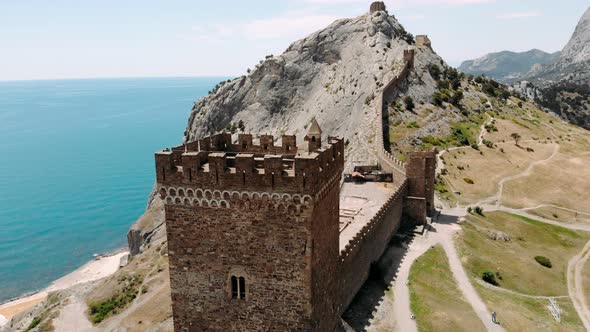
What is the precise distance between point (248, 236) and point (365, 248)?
16.2 metres

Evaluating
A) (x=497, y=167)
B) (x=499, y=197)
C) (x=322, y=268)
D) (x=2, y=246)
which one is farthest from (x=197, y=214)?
(x=2, y=246)

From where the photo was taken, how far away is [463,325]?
2825cm

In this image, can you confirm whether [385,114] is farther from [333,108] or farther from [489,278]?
[489,278]

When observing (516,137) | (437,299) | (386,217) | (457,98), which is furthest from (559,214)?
(457,98)

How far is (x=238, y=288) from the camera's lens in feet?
55.3

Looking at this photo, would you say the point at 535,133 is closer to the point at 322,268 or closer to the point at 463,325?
the point at 463,325

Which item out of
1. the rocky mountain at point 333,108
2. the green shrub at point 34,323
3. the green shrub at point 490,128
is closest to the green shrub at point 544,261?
the rocky mountain at point 333,108

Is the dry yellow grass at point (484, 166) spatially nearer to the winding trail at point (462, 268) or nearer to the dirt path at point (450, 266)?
the winding trail at point (462, 268)

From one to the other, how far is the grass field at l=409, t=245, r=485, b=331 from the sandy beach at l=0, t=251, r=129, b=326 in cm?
5474

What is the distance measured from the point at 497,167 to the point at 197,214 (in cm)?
6150

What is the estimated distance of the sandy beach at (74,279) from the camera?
66312 mm

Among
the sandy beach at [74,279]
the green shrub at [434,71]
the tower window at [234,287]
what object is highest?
the green shrub at [434,71]

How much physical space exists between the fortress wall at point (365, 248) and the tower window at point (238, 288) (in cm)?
888

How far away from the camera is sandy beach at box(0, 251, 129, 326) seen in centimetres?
6631
